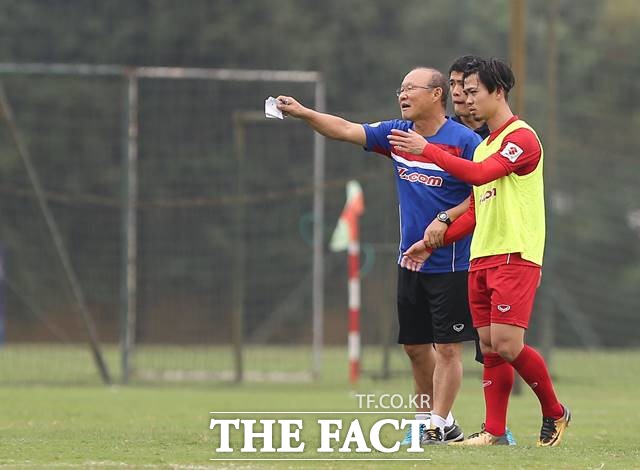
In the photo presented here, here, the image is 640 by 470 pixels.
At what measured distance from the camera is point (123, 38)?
2944 centimetres

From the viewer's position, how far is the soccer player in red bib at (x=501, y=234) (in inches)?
298

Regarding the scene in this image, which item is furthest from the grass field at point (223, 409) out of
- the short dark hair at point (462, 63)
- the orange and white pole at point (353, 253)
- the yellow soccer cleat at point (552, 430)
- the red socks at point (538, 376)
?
the short dark hair at point (462, 63)

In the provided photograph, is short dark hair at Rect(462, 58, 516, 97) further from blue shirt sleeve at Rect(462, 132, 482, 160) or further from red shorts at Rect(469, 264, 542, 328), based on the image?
red shorts at Rect(469, 264, 542, 328)

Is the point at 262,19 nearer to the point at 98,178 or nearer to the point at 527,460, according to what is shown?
the point at 98,178

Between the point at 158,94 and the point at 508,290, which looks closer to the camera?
the point at 508,290

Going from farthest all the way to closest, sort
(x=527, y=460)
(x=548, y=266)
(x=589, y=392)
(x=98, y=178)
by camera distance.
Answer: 1. (x=98, y=178)
2. (x=548, y=266)
3. (x=589, y=392)
4. (x=527, y=460)

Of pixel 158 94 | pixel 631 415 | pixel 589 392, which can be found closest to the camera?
pixel 631 415

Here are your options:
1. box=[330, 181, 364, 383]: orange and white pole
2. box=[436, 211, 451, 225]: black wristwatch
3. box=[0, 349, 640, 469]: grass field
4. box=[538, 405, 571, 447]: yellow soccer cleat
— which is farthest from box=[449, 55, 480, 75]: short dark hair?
box=[330, 181, 364, 383]: orange and white pole

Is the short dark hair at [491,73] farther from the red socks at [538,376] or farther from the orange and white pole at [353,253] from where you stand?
the orange and white pole at [353,253]

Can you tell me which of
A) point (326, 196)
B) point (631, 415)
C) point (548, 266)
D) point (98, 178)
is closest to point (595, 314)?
point (326, 196)

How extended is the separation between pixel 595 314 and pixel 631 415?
13.9m

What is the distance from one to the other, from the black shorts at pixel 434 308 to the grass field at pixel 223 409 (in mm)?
731

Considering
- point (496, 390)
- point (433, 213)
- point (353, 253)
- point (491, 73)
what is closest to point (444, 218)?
point (433, 213)

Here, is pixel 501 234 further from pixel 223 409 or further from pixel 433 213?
pixel 223 409
